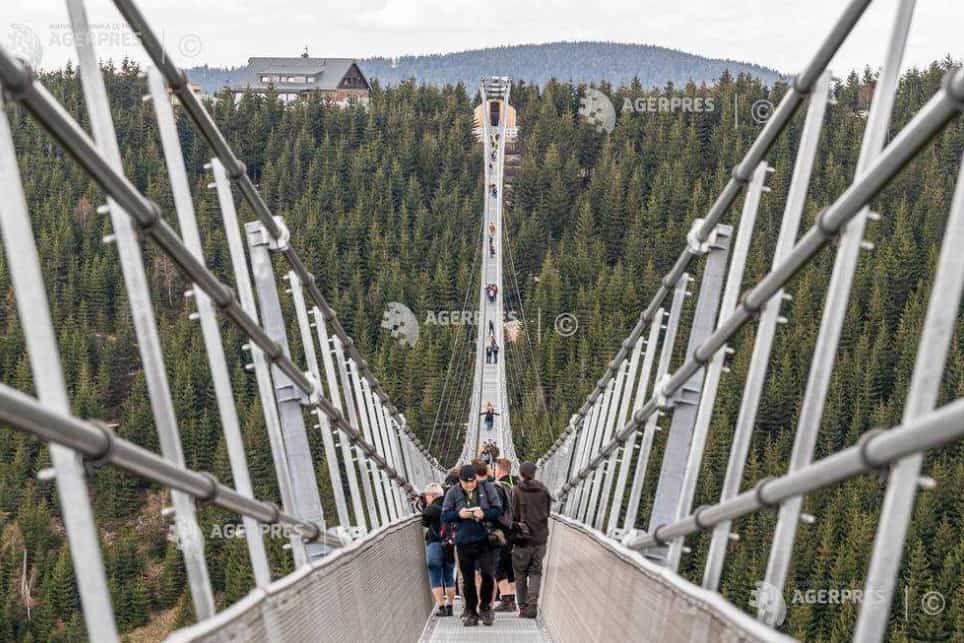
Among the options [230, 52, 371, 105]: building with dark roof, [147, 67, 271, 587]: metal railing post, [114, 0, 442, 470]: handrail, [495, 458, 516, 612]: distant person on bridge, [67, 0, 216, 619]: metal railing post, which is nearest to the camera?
[67, 0, 216, 619]: metal railing post

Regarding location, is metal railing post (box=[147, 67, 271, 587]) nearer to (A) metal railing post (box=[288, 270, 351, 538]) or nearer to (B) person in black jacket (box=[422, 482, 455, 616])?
(A) metal railing post (box=[288, 270, 351, 538])

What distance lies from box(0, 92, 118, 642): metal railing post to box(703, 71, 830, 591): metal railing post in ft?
7.34

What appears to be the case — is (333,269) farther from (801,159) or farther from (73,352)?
(801,159)

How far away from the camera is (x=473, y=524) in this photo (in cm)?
1063

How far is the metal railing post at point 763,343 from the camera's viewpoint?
4.76 meters

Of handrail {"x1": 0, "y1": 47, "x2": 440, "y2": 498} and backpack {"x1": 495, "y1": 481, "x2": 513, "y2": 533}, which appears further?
backpack {"x1": 495, "y1": 481, "x2": 513, "y2": 533}

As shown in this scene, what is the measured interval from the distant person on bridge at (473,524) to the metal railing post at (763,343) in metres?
5.49

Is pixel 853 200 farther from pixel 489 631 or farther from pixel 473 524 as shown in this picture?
pixel 489 631

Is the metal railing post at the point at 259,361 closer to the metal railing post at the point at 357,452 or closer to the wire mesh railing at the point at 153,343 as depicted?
the wire mesh railing at the point at 153,343

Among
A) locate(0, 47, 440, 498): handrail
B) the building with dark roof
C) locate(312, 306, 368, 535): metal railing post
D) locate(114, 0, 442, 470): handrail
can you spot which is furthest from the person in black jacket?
the building with dark roof

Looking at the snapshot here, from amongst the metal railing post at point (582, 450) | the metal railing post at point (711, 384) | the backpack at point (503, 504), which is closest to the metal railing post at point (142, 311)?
the metal railing post at point (711, 384)

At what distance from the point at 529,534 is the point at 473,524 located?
0.94 metres

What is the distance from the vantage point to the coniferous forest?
70.4m

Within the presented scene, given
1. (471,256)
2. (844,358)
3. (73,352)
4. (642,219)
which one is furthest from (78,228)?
(844,358)
